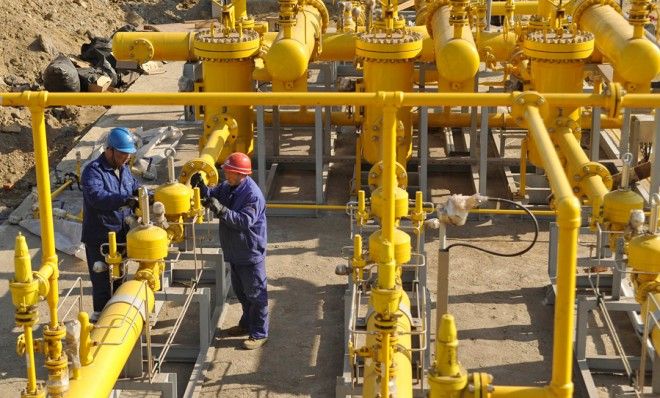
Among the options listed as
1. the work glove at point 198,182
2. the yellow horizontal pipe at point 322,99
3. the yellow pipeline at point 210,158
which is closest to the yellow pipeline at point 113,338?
the work glove at point 198,182

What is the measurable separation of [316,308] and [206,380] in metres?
1.39

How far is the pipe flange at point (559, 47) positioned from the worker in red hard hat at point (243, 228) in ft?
11.1

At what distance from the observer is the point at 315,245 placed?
1003 cm

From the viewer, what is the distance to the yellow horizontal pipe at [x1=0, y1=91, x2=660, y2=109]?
520 centimetres

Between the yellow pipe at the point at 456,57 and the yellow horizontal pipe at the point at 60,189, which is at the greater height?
the yellow pipe at the point at 456,57

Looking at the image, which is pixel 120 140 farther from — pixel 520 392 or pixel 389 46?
pixel 520 392

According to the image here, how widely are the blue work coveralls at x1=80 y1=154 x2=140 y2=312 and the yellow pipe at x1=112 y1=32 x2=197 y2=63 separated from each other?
10.7 feet

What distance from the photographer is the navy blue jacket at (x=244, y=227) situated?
25.3ft

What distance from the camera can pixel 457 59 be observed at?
9680 mm

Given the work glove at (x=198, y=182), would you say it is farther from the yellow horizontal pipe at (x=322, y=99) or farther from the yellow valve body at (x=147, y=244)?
the yellow horizontal pipe at (x=322, y=99)

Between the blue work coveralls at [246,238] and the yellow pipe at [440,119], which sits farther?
the yellow pipe at [440,119]

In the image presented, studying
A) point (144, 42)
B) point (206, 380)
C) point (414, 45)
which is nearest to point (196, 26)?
point (144, 42)

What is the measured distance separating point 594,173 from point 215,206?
2.76m

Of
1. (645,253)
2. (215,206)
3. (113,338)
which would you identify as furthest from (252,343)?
(645,253)
